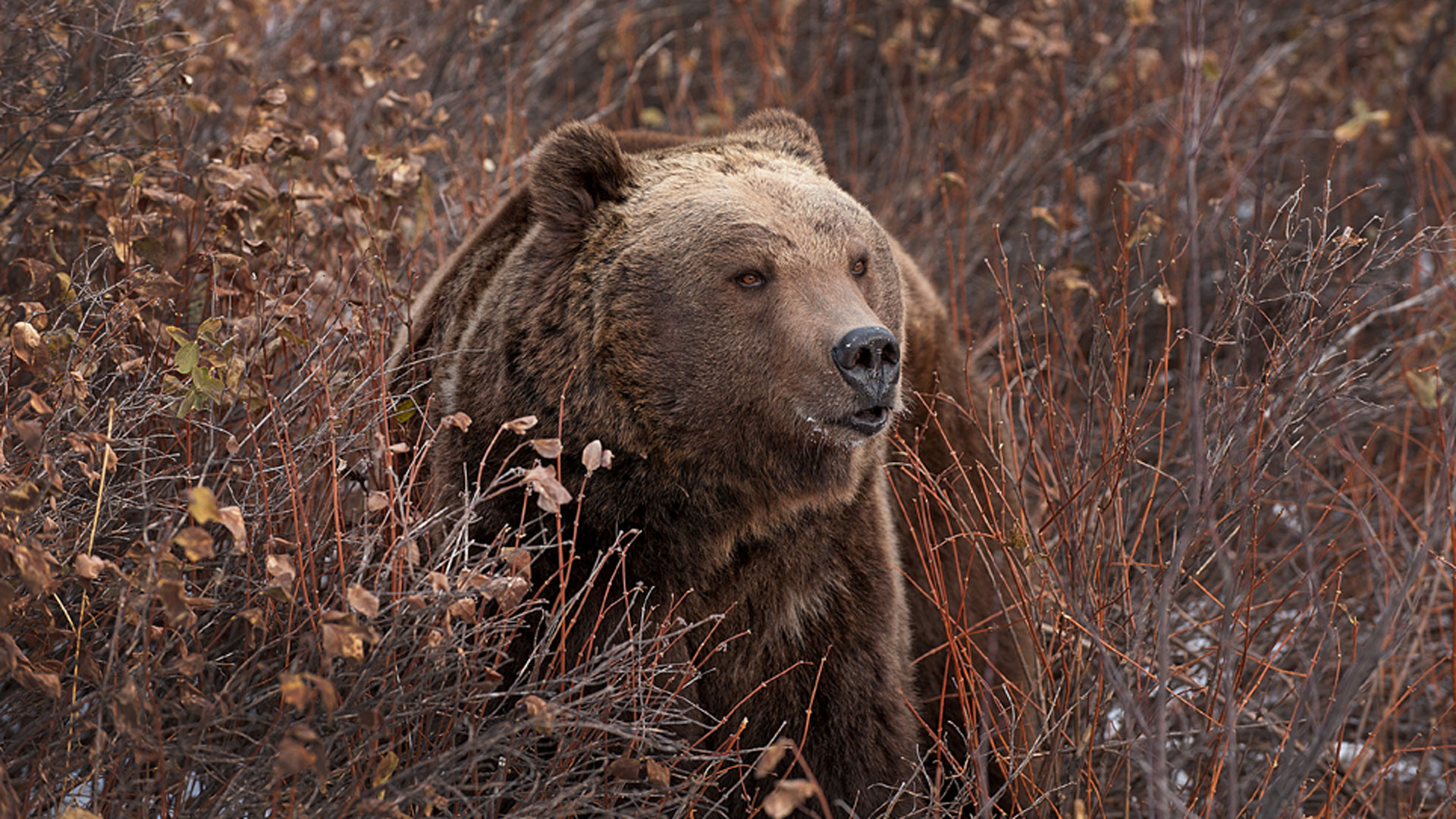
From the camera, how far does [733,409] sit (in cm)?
309

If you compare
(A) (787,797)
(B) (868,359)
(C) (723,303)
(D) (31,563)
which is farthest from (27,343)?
(A) (787,797)

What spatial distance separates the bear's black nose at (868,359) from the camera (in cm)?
285

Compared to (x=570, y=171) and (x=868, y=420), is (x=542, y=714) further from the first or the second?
(x=570, y=171)

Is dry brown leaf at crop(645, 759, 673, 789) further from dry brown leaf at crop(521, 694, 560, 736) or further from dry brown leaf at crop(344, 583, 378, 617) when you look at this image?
dry brown leaf at crop(344, 583, 378, 617)

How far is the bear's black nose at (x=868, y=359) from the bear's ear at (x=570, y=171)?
80 cm

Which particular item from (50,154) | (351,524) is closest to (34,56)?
(50,154)

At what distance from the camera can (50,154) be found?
4.34 metres

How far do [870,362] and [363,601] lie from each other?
3.91ft

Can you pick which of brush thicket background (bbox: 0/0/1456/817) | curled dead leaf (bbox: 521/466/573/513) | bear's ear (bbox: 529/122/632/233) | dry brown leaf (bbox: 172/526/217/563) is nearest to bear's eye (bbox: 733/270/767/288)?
bear's ear (bbox: 529/122/632/233)

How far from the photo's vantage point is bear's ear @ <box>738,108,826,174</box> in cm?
372

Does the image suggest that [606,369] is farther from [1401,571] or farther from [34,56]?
[1401,571]

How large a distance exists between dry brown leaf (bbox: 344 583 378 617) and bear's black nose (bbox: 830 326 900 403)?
113cm

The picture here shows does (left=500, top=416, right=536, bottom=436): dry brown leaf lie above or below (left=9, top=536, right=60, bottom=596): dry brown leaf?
above

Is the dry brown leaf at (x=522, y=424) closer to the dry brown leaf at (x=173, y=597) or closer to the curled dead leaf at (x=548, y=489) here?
the curled dead leaf at (x=548, y=489)
